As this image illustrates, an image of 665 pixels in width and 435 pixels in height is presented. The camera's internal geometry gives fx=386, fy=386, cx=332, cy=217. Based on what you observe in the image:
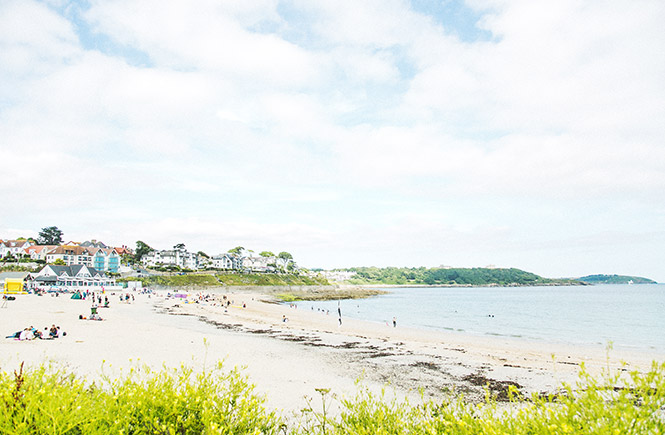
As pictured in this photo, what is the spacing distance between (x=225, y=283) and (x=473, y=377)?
108 m

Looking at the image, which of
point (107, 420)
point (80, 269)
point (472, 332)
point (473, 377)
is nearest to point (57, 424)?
point (107, 420)

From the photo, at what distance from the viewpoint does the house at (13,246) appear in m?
120

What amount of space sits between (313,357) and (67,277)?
75824mm

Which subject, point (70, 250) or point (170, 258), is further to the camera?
point (170, 258)

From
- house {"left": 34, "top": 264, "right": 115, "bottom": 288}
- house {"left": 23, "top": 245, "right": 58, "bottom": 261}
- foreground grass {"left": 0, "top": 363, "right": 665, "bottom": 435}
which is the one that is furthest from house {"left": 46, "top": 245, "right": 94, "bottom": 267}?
foreground grass {"left": 0, "top": 363, "right": 665, "bottom": 435}

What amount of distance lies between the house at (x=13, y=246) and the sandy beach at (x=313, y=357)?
10768 cm

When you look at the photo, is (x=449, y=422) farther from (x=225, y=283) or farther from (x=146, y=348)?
(x=225, y=283)

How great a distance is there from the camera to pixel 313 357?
24.1 metres

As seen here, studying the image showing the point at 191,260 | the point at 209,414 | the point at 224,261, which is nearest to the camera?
the point at 209,414

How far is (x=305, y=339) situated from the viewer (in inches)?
1266

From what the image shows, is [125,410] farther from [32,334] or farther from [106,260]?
[106,260]

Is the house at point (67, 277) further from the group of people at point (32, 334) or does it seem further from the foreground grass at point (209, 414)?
the foreground grass at point (209, 414)

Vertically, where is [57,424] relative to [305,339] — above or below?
above

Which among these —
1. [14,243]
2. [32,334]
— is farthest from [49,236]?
[32,334]
